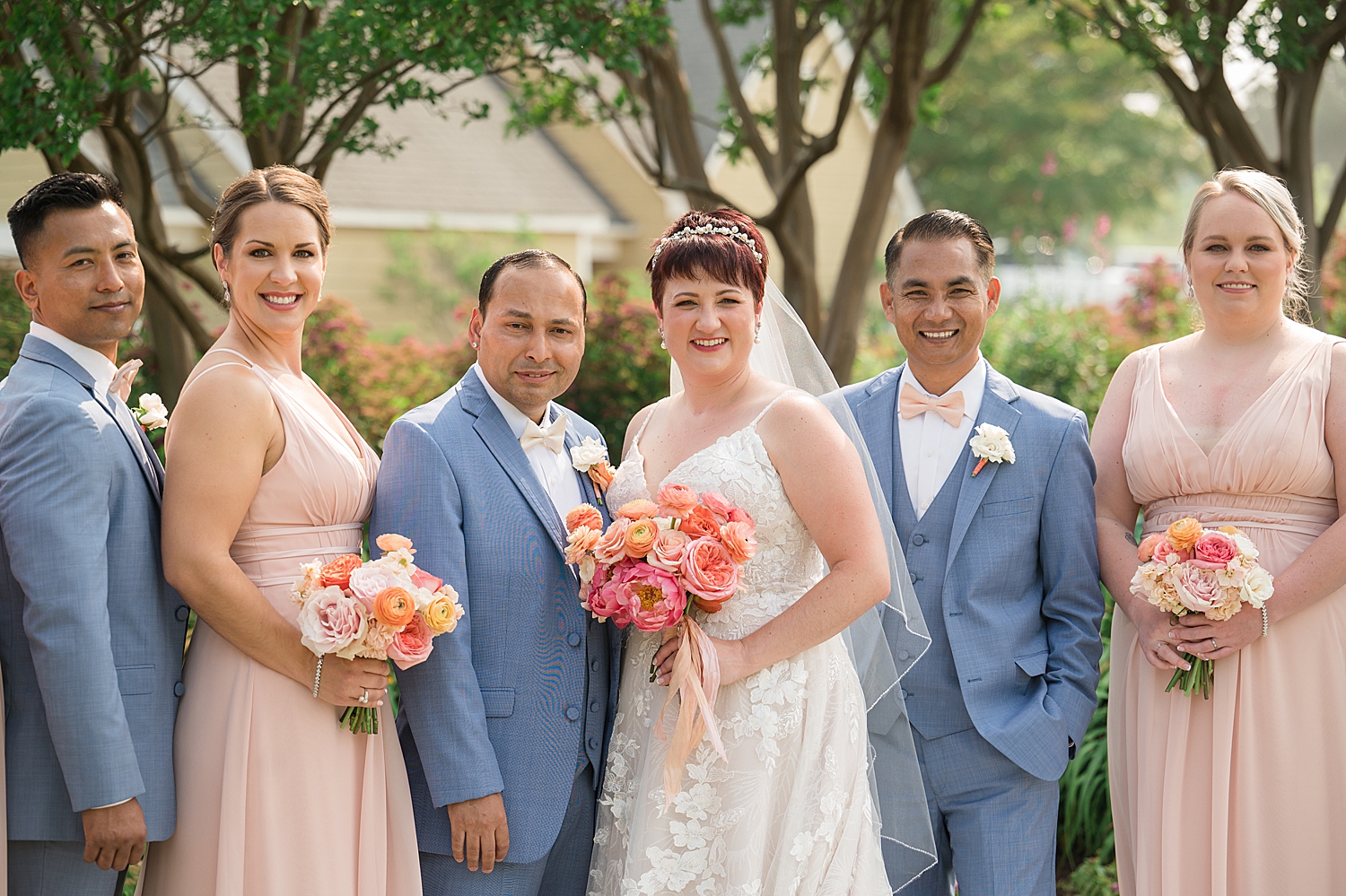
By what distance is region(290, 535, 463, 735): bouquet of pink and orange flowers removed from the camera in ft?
10.3

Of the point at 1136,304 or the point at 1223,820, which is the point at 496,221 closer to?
the point at 1136,304

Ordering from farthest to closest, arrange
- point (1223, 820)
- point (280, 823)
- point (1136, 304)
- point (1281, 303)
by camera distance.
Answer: point (1136, 304)
point (1281, 303)
point (1223, 820)
point (280, 823)

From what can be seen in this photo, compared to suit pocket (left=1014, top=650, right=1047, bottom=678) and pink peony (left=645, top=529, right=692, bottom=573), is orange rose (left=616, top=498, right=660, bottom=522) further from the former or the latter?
suit pocket (left=1014, top=650, right=1047, bottom=678)

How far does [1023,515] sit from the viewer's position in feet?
13.0

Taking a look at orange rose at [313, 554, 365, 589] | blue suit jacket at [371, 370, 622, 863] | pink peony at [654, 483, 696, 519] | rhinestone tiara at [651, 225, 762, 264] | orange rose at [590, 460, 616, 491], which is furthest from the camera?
orange rose at [590, 460, 616, 491]

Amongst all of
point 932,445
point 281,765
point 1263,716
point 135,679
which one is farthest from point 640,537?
point 1263,716

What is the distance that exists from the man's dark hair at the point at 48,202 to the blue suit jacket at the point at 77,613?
0.32 meters

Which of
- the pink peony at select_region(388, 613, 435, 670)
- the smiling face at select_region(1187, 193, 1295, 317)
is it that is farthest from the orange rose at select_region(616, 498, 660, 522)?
the smiling face at select_region(1187, 193, 1295, 317)

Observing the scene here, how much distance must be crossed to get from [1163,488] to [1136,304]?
1004 cm

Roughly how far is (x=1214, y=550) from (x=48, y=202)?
359 cm

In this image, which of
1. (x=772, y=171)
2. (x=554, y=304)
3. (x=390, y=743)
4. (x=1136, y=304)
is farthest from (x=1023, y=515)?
(x=1136, y=304)

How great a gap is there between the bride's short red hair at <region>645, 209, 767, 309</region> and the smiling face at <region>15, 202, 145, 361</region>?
1603 mm

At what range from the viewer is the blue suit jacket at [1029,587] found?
3.86 metres

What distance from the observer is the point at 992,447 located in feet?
12.9
